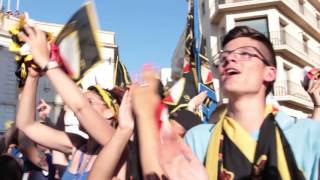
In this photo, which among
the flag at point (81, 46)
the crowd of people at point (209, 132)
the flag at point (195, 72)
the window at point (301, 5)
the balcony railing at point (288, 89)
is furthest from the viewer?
the window at point (301, 5)

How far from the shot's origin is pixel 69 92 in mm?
2109

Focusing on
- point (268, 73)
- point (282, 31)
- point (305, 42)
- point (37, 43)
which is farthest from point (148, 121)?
point (305, 42)

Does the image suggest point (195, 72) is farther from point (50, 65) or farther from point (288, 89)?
point (288, 89)

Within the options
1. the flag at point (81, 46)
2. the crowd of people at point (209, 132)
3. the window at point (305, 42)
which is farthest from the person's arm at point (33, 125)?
the window at point (305, 42)

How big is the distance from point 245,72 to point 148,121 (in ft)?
2.70

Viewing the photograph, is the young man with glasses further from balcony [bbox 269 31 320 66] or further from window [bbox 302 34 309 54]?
window [bbox 302 34 309 54]

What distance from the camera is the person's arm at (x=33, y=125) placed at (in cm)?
266

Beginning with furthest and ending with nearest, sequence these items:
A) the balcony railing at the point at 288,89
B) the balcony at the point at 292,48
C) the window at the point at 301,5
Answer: the window at the point at 301,5 < the balcony at the point at 292,48 < the balcony railing at the point at 288,89

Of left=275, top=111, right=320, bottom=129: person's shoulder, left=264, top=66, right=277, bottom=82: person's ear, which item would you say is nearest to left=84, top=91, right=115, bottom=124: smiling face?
left=264, top=66, right=277, bottom=82: person's ear

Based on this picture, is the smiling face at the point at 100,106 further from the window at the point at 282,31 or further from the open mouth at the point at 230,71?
the window at the point at 282,31

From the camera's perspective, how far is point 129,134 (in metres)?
1.98

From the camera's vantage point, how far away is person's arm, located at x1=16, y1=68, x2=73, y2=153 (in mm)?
2661

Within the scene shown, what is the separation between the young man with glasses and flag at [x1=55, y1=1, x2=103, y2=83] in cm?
83

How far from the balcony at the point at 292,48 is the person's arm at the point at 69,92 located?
1912 cm
